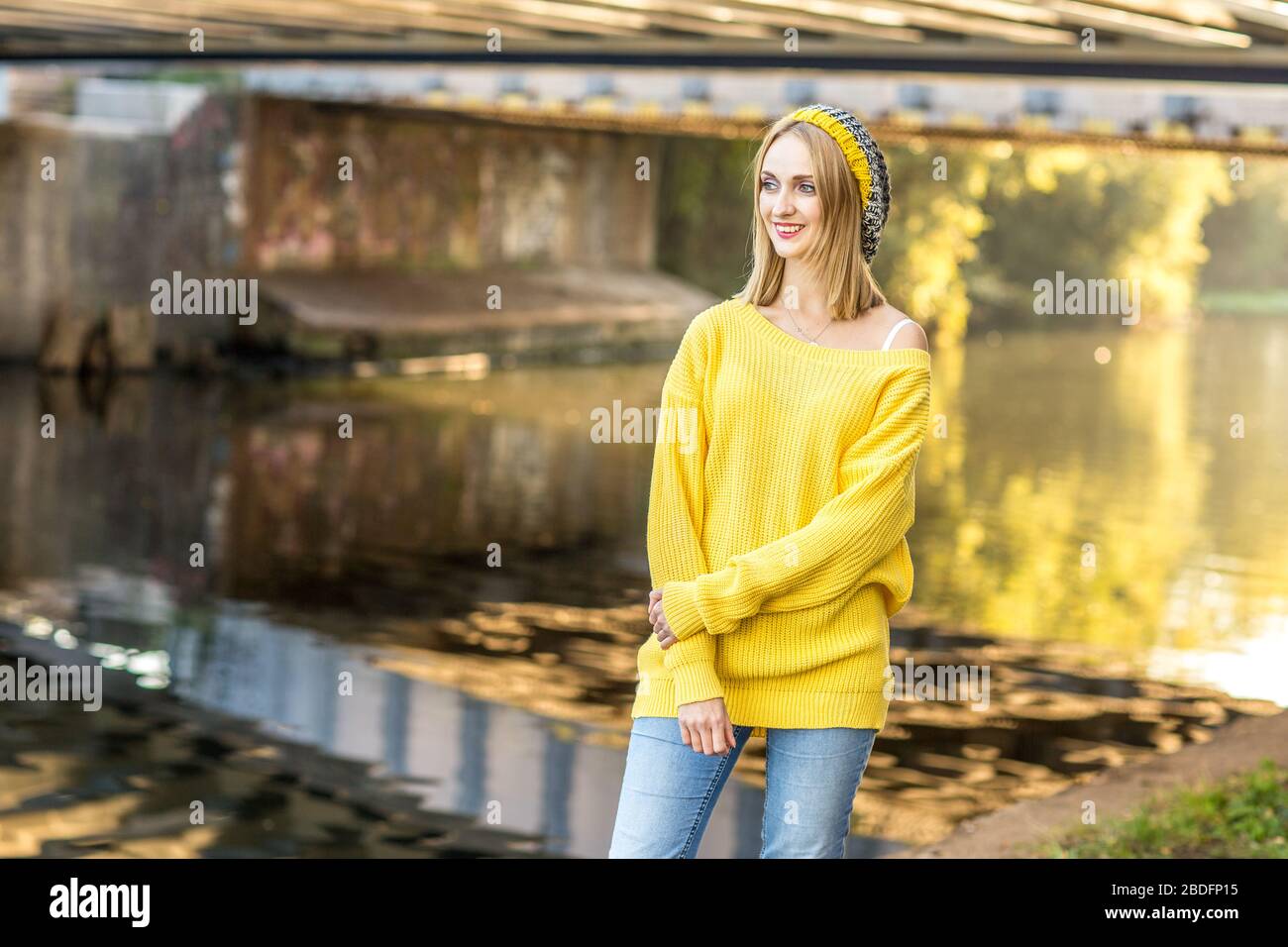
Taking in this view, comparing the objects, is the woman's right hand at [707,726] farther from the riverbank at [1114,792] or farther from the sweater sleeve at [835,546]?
the riverbank at [1114,792]

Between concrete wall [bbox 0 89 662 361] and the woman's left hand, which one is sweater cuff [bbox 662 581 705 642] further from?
concrete wall [bbox 0 89 662 361]

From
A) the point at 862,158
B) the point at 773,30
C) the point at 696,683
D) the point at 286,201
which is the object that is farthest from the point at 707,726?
the point at 286,201

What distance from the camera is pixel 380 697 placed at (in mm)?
9203

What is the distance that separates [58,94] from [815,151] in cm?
2468

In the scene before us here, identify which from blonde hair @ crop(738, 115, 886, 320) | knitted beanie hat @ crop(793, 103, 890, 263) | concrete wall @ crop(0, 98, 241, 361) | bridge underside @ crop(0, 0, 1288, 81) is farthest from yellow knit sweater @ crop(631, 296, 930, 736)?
concrete wall @ crop(0, 98, 241, 361)

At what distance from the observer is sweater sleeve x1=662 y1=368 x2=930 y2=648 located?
3.38 m

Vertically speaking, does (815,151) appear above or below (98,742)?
above

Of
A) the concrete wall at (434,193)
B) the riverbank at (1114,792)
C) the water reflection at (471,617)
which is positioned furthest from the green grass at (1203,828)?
the concrete wall at (434,193)

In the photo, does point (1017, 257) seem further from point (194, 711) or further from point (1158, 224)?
point (194, 711)

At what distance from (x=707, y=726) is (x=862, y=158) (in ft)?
3.51

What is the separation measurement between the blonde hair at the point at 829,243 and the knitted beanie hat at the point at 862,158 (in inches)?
0.5

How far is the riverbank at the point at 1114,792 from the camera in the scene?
670cm

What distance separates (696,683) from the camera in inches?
133
